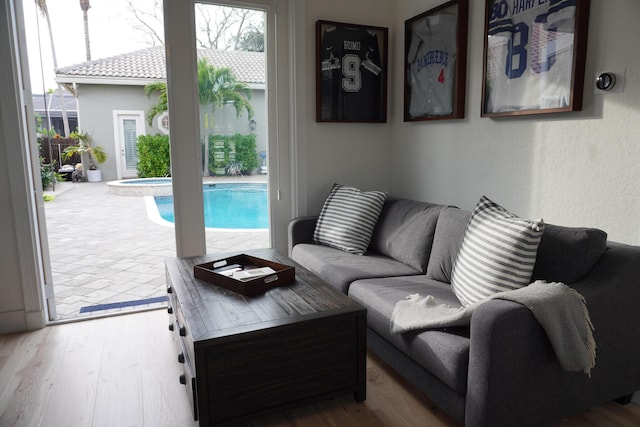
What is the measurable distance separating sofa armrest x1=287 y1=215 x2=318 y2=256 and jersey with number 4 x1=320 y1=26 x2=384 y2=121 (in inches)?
33.2

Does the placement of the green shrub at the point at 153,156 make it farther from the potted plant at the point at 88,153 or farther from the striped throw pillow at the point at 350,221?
the striped throw pillow at the point at 350,221

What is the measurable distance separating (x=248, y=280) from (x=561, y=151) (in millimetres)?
1712

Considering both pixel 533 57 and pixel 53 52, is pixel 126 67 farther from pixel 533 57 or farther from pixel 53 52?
pixel 533 57

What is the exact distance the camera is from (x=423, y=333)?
70.4 inches

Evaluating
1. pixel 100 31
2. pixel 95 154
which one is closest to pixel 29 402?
pixel 100 31

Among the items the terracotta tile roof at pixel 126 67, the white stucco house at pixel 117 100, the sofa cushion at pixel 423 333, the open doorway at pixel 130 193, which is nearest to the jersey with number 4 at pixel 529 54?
the sofa cushion at pixel 423 333

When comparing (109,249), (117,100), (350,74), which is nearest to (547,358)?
(350,74)

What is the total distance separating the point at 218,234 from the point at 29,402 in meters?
1.67

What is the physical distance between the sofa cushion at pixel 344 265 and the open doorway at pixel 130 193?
76cm

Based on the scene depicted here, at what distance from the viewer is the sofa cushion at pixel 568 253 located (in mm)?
1761

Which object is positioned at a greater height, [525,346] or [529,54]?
[529,54]

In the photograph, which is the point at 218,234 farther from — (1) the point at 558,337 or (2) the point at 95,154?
(2) the point at 95,154

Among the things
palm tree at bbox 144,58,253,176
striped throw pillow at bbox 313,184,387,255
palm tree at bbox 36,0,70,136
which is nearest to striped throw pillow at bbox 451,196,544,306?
striped throw pillow at bbox 313,184,387,255

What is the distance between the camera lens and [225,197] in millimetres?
3463
